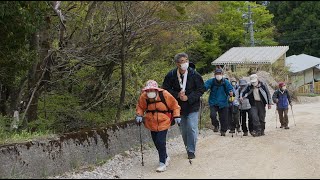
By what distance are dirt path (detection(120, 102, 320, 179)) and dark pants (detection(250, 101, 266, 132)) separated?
0.34 m

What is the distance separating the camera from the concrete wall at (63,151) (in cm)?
738

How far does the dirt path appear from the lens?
770cm

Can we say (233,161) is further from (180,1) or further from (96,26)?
(96,26)

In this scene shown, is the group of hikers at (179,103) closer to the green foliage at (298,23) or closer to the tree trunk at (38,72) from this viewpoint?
the tree trunk at (38,72)

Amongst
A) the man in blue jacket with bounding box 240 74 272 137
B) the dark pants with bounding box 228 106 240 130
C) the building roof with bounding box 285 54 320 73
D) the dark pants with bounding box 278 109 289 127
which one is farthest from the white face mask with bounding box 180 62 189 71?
the building roof with bounding box 285 54 320 73

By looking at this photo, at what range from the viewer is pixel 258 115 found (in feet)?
41.3

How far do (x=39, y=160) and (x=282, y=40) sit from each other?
53366mm

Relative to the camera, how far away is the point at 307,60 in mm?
47531

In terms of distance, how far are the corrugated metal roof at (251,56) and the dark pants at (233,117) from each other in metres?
20.1

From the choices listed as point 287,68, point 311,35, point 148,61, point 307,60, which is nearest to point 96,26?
point 148,61

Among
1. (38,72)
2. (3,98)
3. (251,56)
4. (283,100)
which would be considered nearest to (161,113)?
(38,72)

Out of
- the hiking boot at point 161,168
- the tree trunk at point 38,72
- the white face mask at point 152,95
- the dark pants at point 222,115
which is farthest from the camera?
the dark pants at point 222,115

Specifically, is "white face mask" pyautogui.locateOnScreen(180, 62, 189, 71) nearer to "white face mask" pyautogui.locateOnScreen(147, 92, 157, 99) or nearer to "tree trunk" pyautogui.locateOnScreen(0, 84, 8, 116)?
"white face mask" pyautogui.locateOnScreen(147, 92, 157, 99)

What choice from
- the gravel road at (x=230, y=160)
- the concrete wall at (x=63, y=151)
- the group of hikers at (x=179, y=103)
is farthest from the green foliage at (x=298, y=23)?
the concrete wall at (x=63, y=151)
